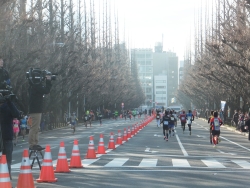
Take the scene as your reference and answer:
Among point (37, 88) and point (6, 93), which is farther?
point (37, 88)

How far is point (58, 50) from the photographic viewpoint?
53.2m

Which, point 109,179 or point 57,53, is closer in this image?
point 109,179

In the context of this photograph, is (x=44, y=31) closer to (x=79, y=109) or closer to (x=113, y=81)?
(x=79, y=109)

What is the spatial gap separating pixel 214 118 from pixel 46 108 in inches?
1209

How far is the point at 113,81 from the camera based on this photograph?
107 meters

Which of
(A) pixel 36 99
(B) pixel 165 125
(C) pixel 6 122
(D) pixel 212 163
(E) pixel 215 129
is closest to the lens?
(C) pixel 6 122

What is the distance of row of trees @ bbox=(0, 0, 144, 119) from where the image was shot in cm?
3684

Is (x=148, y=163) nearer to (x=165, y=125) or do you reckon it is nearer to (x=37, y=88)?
(x=37, y=88)

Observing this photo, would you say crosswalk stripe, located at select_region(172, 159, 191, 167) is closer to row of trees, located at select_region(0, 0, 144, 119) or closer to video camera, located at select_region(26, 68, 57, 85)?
video camera, located at select_region(26, 68, 57, 85)

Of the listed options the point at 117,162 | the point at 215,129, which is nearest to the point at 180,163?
the point at 117,162

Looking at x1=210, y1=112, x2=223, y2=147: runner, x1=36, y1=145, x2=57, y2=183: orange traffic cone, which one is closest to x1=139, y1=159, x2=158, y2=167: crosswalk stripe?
x1=36, y1=145, x2=57, y2=183: orange traffic cone

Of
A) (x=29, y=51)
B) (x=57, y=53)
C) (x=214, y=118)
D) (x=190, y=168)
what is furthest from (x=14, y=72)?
(x=190, y=168)

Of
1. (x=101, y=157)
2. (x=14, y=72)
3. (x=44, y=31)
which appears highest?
(x=44, y=31)

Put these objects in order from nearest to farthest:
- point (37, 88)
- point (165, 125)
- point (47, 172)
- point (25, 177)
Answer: point (25, 177) → point (47, 172) → point (37, 88) → point (165, 125)
